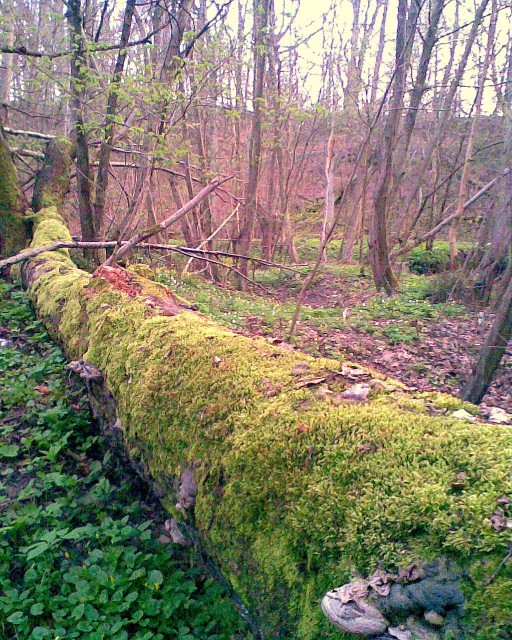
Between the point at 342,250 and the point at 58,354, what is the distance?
14274 millimetres

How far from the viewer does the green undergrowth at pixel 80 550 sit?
236 centimetres

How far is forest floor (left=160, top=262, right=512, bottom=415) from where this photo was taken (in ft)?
19.3

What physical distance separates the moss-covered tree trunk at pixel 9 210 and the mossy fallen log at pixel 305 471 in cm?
647

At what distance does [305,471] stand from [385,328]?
619 centimetres

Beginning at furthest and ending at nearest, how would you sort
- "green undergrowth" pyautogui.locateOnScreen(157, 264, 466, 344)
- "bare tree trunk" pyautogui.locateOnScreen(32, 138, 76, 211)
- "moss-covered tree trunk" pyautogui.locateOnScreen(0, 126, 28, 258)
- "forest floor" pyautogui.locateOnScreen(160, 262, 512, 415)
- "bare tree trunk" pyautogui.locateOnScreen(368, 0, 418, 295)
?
"bare tree trunk" pyautogui.locateOnScreen(368, 0, 418, 295) < "bare tree trunk" pyautogui.locateOnScreen(32, 138, 76, 211) < "moss-covered tree trunk" pyautogui.locateOnScreen(0, 126, 28, 258) < "green undergrowth" pyautogui.locateOnScreen(157, 264, 466, 344) < "forest floor" pyautogui.locateOnScreen(160, 262, 512, 415)

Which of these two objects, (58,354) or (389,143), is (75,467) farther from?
(389,143)

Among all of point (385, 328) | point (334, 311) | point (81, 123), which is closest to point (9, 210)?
point (81, 123)

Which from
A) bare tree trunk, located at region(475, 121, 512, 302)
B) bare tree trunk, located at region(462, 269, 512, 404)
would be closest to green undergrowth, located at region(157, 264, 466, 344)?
bare tree trunk, located at region(475, 121, 512, 302)

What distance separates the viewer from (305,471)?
1.70 meters

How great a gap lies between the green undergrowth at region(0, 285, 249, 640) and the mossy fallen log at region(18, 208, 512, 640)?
428 millimetres

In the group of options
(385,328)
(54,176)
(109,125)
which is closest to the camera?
(109,125)

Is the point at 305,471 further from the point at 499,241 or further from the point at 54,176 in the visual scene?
the point at 54,176

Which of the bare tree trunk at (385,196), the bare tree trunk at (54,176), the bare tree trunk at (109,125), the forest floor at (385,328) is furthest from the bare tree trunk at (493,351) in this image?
the bare tree trunk at (54,176)

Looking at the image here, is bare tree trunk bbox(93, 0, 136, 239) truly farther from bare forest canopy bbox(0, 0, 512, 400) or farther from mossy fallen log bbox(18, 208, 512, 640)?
mossy fallen log bbox(18, 208, 512, 640)
